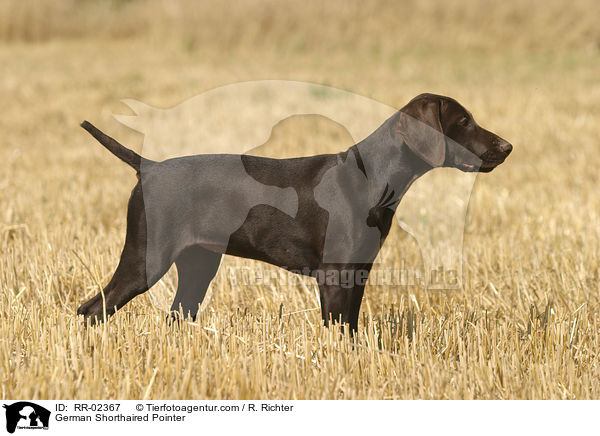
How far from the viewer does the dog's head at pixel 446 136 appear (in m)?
3.28

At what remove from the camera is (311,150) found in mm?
9672

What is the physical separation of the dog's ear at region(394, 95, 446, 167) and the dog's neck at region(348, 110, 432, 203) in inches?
2.9

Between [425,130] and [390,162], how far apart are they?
23 centimetres

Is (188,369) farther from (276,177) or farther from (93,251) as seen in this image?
(93,251)

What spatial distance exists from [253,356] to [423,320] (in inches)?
44.1

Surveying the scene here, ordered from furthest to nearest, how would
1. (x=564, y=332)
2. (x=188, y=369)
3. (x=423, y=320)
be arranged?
(x=423, y=320)
(x=564, y=332)
(x=188, y=369)

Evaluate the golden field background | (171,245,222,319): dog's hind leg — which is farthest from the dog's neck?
(171,245,222,319): dog's hind leg

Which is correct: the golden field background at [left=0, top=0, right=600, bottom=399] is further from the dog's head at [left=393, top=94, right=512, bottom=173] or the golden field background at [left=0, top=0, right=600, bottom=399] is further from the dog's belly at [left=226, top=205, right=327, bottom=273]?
the dog's head at [left=393, top=94, right=512, bottom=173]

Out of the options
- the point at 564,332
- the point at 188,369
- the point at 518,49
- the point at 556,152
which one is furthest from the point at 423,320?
the point at 518,49

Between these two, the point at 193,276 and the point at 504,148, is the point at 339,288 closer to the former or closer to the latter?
the point at 193,276
